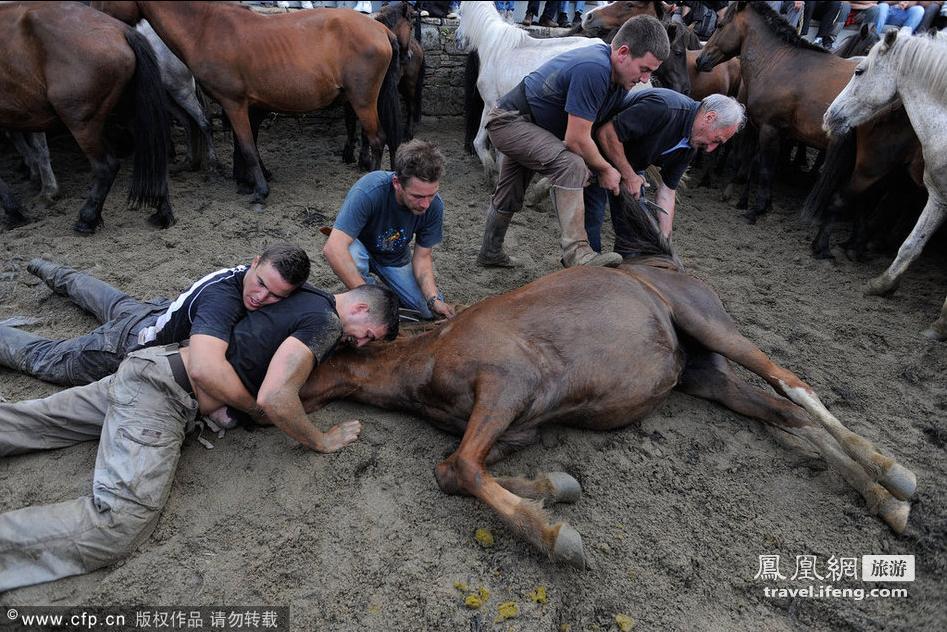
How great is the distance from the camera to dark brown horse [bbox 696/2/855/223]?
5.88m

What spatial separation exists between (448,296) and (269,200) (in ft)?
8.54

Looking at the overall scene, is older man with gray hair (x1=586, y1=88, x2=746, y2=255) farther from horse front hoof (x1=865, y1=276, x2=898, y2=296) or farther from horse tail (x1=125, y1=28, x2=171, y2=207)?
Result: horse tail (x1=125, y1=28, x2=171, y2=207)

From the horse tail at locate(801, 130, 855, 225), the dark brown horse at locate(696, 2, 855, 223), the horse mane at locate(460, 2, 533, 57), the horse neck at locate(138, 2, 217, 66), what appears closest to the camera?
the horse neck at locate(138, 2, 217, 66)

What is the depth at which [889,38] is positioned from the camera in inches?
179

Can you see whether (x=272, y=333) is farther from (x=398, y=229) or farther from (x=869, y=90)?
(x=869, y=90)

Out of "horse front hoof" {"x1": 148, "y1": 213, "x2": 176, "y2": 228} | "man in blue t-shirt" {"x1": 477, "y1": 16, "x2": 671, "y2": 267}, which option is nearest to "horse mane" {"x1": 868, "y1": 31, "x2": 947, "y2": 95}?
"man in blue t-shirt" {"x1": 477, "y1": 16, "x2": 671, "y2": 267}

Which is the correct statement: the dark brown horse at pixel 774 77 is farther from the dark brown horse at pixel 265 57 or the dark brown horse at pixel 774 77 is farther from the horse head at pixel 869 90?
the dark brown horse at pixel 265 57

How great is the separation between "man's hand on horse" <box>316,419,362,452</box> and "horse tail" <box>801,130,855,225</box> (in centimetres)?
505

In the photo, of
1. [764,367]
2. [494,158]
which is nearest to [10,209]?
[494,158]

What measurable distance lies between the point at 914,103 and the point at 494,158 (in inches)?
152

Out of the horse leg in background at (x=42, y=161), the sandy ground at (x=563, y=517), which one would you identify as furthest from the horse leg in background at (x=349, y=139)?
the sandy ground at (x=563, y=517)

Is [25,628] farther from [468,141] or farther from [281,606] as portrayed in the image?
[468,141]

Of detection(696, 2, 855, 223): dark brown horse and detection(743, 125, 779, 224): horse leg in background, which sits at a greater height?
detection(696, 2, 855, 223): dark brown horse

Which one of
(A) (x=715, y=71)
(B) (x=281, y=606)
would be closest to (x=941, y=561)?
(B) (x=281, y=606)
